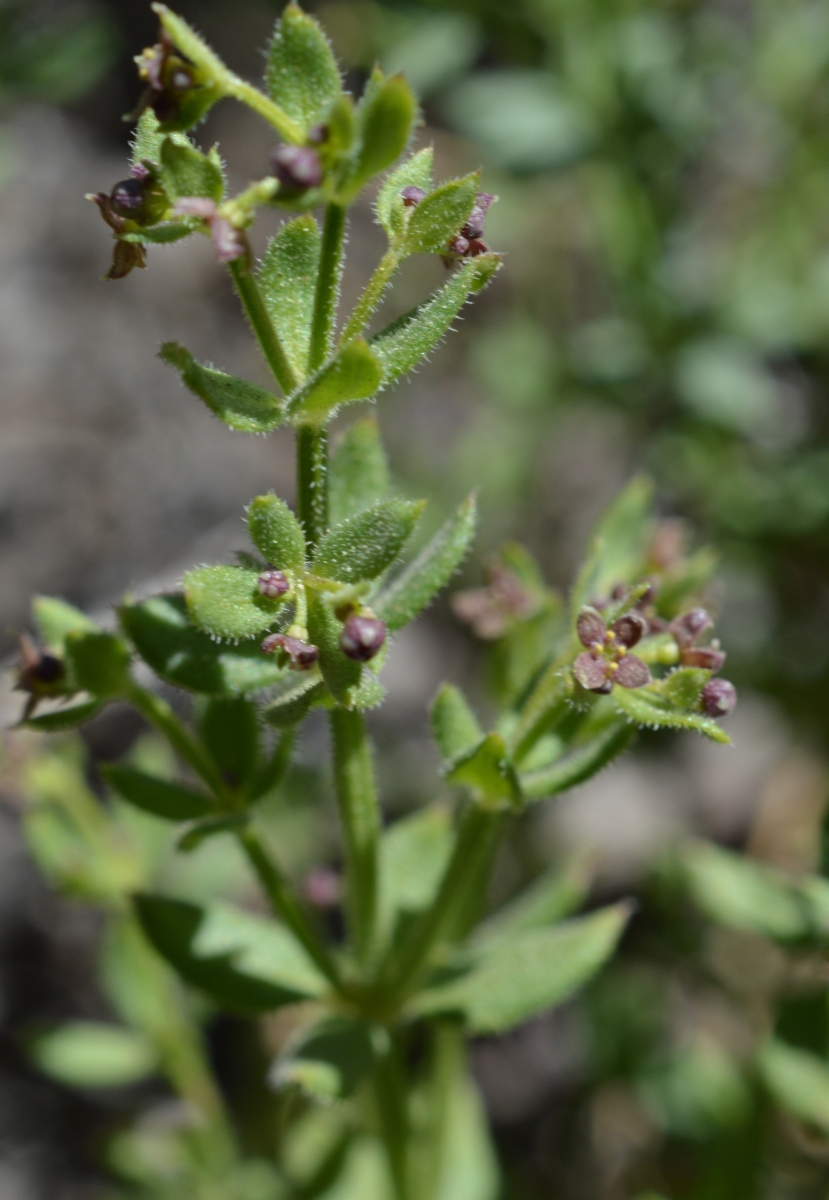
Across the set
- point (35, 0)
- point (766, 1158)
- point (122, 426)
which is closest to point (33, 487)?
point (122, 426)

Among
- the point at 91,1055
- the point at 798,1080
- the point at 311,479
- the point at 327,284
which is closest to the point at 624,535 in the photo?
the point at 311,479

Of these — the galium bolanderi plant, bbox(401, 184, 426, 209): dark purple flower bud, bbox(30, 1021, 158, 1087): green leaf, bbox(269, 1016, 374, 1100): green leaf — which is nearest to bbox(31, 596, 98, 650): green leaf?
the galium bolanderi plant

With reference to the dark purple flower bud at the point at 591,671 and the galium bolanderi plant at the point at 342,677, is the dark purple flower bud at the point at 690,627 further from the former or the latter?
the dark purple flower bud at the point at 591,671

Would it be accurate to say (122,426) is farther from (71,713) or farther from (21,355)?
(71,713)

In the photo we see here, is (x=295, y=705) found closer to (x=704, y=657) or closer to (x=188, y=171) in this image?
(x=704, y=657)

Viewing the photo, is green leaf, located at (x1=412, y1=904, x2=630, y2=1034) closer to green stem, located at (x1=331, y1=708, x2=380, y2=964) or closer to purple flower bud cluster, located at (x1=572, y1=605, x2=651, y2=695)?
green stem, located at (x1=331, y1=708, x2=380, y2=964)

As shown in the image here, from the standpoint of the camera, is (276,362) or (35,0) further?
(35,0)

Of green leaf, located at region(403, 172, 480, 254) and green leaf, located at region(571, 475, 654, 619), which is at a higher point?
green leaf, located at region(403, 172, 480, 254)
